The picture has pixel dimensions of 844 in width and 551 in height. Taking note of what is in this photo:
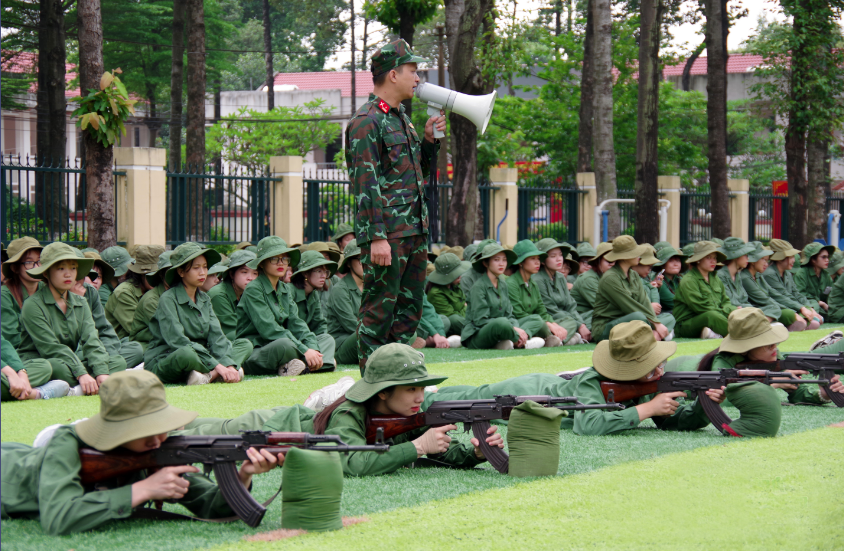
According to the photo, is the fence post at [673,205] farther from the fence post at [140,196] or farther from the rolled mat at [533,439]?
the rolled mat at [533,439]

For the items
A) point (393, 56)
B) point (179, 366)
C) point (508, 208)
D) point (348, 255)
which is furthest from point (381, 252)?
point (508, 208)

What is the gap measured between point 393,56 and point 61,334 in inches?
137

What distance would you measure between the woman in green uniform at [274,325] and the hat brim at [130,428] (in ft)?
17.9

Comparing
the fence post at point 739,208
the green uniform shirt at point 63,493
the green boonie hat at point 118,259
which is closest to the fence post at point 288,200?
the green boonie hat at point 118,259

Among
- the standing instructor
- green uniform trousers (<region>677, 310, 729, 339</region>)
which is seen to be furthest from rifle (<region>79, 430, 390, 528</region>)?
green uniform trousers (<region>677, 310, 729, 339</region>)

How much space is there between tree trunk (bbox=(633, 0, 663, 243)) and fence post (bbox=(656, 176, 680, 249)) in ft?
11.0

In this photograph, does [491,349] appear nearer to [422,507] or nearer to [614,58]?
[422,507]

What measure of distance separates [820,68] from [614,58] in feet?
22.2

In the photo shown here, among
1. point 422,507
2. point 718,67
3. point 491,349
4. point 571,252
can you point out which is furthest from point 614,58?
point 422,507

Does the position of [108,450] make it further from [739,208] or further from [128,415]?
[739,208]

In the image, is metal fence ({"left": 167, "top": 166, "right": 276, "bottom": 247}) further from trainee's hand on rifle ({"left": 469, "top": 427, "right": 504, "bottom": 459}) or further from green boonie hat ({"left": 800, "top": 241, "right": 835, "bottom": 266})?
trainee's hand on rifle ({"left": 469, "top": 427, "right": 504, "bottom": 459})

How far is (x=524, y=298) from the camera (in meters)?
12.1

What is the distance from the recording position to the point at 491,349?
37.8 feet

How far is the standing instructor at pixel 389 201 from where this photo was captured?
246 inches
